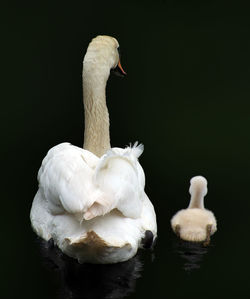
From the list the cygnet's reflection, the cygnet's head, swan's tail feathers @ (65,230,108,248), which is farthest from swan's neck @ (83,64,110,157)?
swan's tail feathers @ (65,230,108,248)

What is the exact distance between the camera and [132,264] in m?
7.87

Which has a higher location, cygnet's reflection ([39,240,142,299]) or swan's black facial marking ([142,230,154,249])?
swan's black facial marking ([142,230,154,249])

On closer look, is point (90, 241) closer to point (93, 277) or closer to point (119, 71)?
point (93, 277)

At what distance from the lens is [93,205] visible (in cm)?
754

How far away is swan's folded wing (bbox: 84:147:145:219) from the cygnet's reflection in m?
0.44

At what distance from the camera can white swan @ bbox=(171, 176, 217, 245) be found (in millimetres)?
8328

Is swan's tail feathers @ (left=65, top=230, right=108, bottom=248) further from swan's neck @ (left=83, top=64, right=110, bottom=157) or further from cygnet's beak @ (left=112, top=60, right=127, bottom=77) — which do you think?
cygnet's beak @ (left=112, top=60, right=127, bottom=77)

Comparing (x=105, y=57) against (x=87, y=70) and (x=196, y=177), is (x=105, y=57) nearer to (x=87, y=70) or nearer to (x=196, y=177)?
(x=87, y=70)

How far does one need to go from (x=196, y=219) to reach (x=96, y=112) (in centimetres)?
141

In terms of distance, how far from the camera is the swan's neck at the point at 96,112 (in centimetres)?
898

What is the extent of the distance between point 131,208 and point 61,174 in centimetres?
63

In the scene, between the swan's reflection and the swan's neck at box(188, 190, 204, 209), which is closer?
the swan's reflection

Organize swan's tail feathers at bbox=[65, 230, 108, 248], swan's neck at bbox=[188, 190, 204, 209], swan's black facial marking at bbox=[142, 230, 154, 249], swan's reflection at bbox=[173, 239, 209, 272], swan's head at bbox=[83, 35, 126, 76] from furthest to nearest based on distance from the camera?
swan's head at bbox=[83, 35, 126, 76]
swan's neck at bbox=[188, 190, 204, 209]
swan's black facial marking at bbox=[142, 230, 154, 249]
swan's reflection at bbox=[173, 239, 209, 272]
swan's tail feathers at bbox=[65, 230, 108, 248]

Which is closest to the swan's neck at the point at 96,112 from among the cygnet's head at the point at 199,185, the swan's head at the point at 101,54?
the swan's head at the point at 101,54
